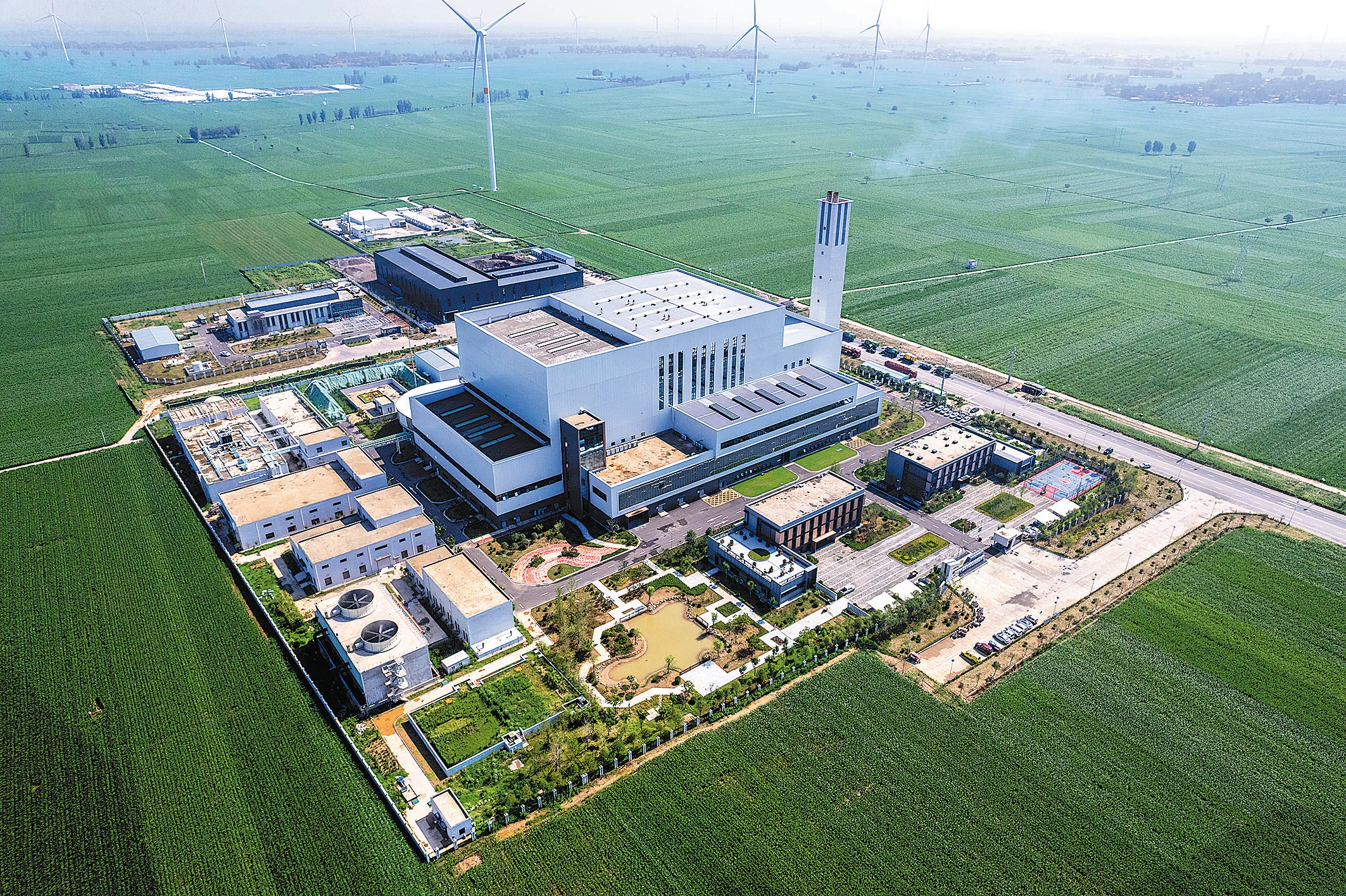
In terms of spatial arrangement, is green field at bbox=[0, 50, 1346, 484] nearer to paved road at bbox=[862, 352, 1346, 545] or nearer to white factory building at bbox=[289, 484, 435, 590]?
paved road at bbox=[862, 352, 1346, 545]

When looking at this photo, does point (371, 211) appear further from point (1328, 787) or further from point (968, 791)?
point (1328, 787)

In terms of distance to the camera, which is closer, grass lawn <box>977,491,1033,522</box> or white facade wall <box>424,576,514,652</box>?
white facade wall <box>424,576,514,652</box>

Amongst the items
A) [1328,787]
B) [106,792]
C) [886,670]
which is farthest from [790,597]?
[106,792]

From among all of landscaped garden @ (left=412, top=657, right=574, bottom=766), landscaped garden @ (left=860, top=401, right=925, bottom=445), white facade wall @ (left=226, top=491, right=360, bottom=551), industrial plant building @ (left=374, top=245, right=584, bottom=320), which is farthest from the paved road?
white facade wall @ (left=226, top=491, right=360, bottom=551)

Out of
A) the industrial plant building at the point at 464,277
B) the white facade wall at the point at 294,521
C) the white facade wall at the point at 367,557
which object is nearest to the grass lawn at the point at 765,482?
the white facade wall at the point at 367,557

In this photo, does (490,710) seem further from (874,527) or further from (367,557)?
(874,527)

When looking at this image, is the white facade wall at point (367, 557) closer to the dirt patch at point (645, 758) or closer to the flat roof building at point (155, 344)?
the dirt patch at point (645, 758)
